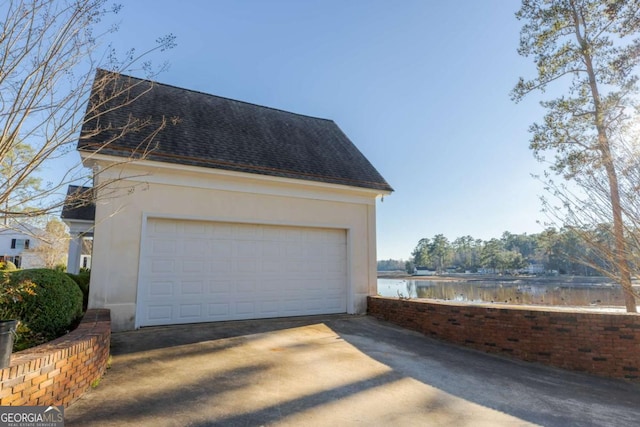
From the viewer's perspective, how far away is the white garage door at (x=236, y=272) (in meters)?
7.40

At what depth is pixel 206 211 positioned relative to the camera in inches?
313

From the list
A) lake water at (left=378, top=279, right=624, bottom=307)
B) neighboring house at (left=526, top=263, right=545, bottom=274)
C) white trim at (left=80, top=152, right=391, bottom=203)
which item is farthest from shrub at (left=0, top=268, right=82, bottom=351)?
neighboring house at (left=526, top=263, right=545, bottom=274)

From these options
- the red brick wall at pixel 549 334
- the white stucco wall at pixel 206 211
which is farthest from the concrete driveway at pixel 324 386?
the white stucco wall at pixel 206 211

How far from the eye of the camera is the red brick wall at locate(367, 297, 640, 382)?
568 cm

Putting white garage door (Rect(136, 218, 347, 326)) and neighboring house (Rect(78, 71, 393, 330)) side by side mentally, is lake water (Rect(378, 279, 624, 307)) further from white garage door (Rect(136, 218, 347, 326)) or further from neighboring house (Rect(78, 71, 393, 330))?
neighboring house (Rect(78, 71, 393, 330))

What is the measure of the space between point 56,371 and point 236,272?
482cm

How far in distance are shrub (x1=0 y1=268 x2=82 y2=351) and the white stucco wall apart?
4.07 ft

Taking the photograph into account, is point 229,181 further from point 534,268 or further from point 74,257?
point 534,268

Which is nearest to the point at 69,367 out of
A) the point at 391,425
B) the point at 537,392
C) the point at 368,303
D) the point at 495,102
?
the point at 391,425

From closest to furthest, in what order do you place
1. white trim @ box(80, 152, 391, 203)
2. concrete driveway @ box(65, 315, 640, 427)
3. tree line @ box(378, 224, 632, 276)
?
1. concrete driveway @ box(65, 315, 640, 427)
2. white trim @ box(80, 152, 391, 203)
3. tree line @ box(378, 224, 632, 276)

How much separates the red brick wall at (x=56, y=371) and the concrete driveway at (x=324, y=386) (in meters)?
0.20
